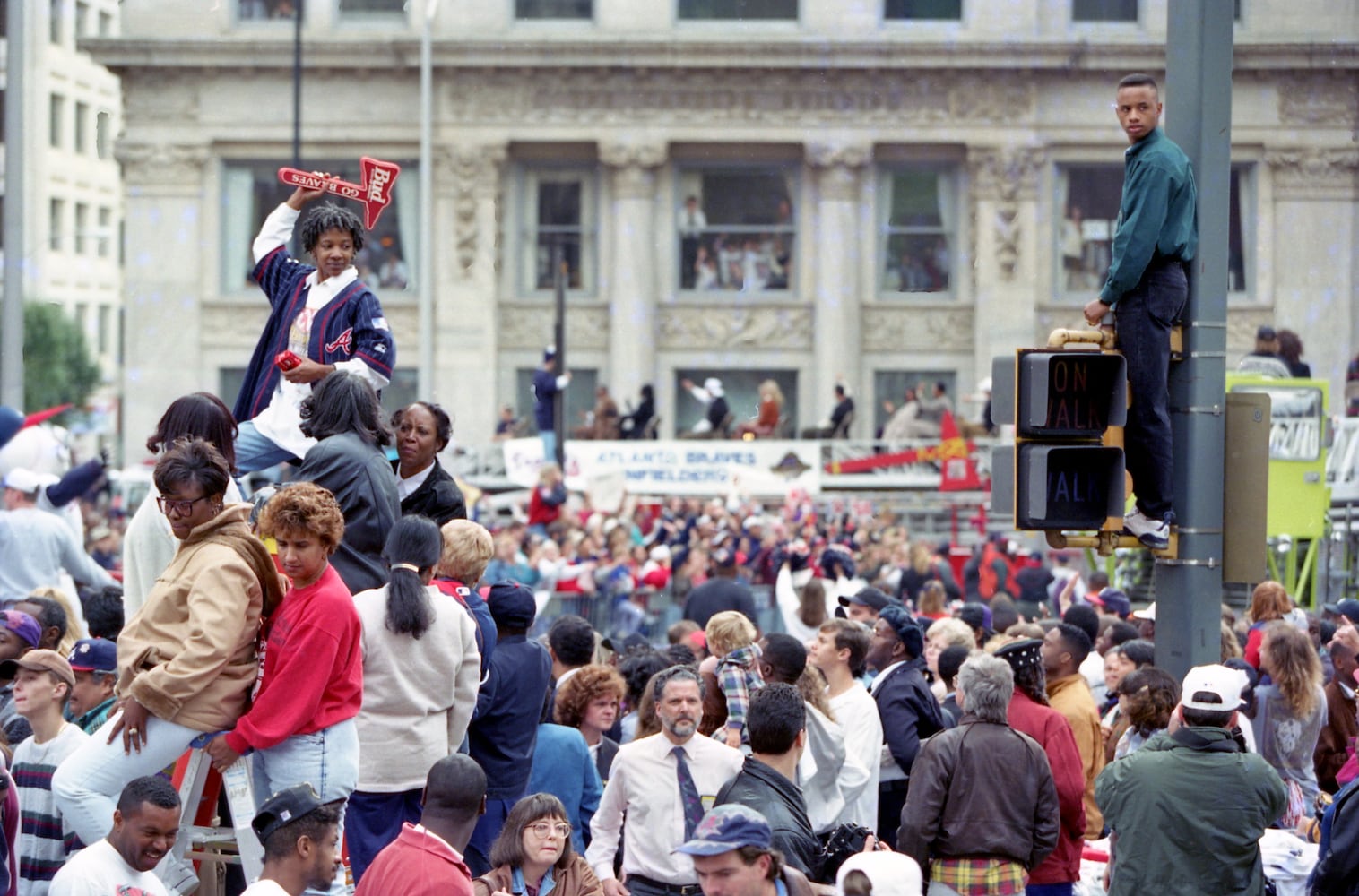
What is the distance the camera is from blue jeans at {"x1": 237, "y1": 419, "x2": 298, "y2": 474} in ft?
28.5

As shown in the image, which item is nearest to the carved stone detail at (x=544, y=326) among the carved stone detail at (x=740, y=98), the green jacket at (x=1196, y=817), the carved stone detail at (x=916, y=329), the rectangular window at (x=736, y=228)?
the rectangular window at (x=736, y=228)

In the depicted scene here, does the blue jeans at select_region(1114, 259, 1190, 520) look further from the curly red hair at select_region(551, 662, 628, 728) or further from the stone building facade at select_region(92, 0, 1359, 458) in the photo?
the stone building facade at select_region(92, 0, 1359, 458)

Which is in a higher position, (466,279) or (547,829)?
(466,279)

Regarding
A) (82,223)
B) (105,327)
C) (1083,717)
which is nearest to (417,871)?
(1083,717)

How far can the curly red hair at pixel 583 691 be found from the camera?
8.91m

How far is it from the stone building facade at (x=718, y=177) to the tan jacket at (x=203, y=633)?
3695 centimetres

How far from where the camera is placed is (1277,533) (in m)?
18.5

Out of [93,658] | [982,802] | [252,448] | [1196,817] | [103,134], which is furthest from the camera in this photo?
[103,134]

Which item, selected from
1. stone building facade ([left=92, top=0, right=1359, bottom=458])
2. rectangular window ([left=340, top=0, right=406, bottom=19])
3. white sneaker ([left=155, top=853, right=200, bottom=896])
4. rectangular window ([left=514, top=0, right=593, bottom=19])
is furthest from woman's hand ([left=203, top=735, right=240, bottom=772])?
rectangular window ([left=340, top=0, right=406, bottom=19])

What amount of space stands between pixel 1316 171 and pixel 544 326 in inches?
742

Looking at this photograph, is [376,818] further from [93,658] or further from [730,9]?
[730,9]

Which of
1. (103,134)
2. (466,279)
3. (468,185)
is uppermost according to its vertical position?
(103,134)

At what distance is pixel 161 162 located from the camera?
44.5m

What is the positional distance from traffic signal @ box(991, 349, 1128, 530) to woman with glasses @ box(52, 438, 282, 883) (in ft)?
9.10
